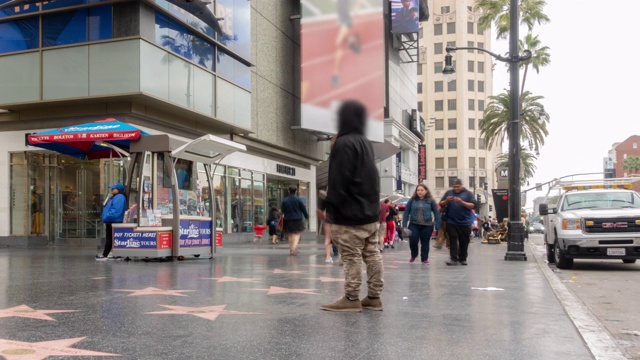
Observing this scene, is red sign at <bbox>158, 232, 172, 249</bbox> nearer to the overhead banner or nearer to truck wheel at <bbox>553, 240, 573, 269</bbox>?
truck wheel at <bbox>553, 240, 573, 269</bbox>

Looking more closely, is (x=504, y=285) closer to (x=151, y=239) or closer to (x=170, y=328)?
(x=170, y=328)

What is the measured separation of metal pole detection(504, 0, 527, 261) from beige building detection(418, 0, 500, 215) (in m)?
81.1

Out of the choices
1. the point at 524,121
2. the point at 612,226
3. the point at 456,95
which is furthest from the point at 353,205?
the point at 456,95

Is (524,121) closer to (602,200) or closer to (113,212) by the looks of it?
(602,200)

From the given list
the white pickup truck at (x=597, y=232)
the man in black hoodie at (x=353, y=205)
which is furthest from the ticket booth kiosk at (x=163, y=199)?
the man in black hoodie at (x=353, y=205)

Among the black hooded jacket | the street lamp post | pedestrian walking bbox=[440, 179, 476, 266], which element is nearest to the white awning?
pedestrian walking bbox=[440, 179, 476, 266]

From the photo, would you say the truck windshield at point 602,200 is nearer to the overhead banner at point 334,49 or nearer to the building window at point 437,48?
the overhead banner at point 334,49

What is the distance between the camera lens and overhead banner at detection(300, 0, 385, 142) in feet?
113

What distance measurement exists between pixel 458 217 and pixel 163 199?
20.8 ft

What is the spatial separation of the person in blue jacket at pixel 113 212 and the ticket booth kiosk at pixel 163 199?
15 cm

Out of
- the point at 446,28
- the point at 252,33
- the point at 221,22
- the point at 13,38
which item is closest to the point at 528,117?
the point at 252,33

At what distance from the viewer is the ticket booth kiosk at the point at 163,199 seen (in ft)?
43.7

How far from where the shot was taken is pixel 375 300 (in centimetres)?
645

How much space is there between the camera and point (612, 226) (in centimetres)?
1320
